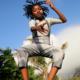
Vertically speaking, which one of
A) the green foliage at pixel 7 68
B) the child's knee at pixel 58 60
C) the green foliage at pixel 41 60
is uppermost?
the child's knee at pixel 58 60

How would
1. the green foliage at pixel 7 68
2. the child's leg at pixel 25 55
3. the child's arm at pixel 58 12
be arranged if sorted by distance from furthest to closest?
the green foliage at pixel 7 68 → the child's arm at pixel 58 12 → the child's leg at pixel 25 55

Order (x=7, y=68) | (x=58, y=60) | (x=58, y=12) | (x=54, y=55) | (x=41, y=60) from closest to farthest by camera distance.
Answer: (x=58, y=60)
(x=54, y=55)
(x=58, y=12)
(x=41, y=60)
(x=7, y=68)

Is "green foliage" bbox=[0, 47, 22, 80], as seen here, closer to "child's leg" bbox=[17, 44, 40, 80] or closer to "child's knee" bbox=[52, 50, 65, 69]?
"child's leg" bbox=[17, 44, 40, 80]

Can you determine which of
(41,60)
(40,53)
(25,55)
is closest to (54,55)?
(40,53)

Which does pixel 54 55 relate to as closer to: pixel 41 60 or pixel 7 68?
pixel 41 60

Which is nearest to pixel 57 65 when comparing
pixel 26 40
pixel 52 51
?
pixel 52 51

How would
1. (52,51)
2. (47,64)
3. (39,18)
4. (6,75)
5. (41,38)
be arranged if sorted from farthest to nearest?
(6,75) < (47,64) < (39,18) < (41,38) < (52,51)

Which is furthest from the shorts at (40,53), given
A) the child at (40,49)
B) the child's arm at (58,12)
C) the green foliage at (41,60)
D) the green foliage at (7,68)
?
the green foliage at (7,68)

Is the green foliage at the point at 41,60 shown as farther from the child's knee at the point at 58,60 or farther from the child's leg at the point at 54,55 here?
the child's knee at the point at 58,60

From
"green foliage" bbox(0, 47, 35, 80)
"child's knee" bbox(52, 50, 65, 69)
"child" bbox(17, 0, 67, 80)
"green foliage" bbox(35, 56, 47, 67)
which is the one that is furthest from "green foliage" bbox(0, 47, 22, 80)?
"child's knee" bbox(52, 50, 65, 69)

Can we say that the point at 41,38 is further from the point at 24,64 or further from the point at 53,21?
the point at 24,64

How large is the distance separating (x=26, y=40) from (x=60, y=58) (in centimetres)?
1086

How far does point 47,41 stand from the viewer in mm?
2559

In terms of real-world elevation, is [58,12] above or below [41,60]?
above
